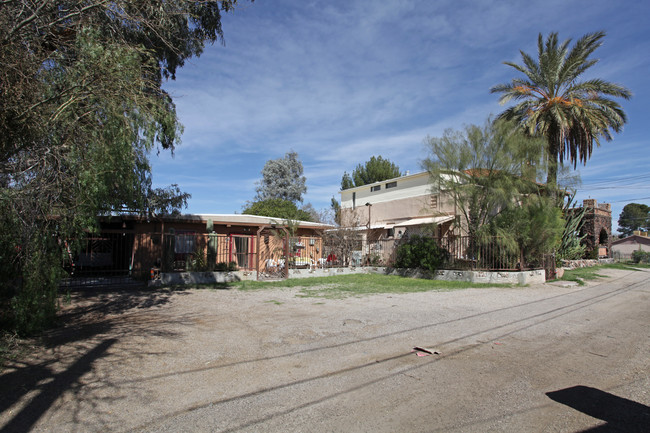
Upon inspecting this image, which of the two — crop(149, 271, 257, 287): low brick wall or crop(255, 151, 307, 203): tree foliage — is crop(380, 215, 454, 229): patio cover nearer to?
crop(149, 271, 257, 287): low brick wall

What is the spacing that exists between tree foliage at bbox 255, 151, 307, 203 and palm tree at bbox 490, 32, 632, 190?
30.1 metres

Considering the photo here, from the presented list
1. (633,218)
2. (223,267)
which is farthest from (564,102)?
(633,218)

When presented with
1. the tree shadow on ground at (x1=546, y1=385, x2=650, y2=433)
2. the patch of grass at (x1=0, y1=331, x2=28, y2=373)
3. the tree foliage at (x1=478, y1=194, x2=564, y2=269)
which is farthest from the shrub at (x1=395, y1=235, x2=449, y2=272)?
the patch of grass at (x1=0, y1=331, x2=28, y2=373)

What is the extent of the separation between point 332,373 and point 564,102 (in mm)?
21946

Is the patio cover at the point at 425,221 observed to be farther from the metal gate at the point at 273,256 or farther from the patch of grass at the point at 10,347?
the patch of grass at the point at 10,347

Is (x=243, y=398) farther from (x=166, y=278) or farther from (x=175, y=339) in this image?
(x=166, y=278)

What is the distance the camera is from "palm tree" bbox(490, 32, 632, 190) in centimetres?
2039

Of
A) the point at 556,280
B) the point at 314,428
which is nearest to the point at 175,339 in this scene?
the point at 314,428

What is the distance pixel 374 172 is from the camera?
4509 centimetres

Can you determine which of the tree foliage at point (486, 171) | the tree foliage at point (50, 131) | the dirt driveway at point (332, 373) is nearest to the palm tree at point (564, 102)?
the tree foliage at point (486, 171)

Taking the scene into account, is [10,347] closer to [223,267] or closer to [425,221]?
[223,267]

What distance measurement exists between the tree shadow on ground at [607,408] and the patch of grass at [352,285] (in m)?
8.03

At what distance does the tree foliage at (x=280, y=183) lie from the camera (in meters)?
48.2

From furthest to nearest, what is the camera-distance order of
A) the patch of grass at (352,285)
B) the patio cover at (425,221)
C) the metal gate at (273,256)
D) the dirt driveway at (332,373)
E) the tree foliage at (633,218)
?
the tree foliage at (633,218)
the patio cover at (425,221)
the metal gate at (273,256)
the patch of grass at (352,285)
the dirt driveway at (332,373)
